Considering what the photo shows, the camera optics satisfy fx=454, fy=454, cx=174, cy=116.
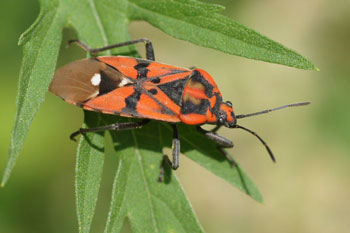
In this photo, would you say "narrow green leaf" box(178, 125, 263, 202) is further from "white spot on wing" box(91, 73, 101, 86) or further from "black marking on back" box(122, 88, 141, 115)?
"white spot on wing" box(91, 73, 101, 86)

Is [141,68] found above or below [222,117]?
above

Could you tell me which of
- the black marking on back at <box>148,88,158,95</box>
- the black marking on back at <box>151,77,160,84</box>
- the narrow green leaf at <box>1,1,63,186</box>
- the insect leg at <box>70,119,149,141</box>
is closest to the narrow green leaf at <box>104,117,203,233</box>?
the insect leg at <box>70,119,149,141</box>

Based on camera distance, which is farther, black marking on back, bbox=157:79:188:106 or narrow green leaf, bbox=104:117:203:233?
black marking on back, bbox=157:79:188:106

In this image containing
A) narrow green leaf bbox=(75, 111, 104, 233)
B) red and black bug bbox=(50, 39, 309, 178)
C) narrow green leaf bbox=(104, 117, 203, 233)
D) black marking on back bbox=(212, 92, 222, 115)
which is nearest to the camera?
narrow green leaf bbox=(75, 111, 104, 233)

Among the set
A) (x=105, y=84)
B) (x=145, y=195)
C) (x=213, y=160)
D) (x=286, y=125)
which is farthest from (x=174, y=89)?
(x=286, y=125)

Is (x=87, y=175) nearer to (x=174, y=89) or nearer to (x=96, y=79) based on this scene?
(x=96, y=79)

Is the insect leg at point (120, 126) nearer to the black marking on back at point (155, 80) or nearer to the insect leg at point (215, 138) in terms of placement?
the black marking on back at point (155, 80)

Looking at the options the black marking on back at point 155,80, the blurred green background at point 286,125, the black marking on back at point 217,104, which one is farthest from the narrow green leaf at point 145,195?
the blurred green background at point 286,125
